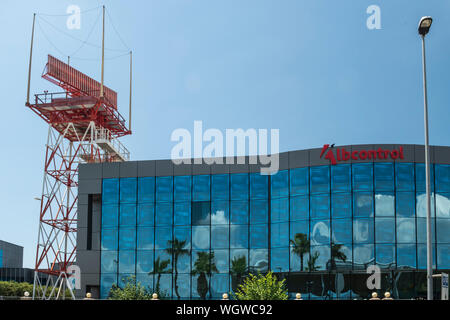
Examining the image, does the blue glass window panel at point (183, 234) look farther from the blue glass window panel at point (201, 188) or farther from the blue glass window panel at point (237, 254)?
the blue glass window panel at point (237, 254)

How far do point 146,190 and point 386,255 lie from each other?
2010 cm

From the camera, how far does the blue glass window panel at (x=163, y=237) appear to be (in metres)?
48.6

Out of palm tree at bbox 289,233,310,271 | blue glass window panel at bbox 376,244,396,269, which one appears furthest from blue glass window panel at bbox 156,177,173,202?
blue glass window panel at bbox 376,244,396,269

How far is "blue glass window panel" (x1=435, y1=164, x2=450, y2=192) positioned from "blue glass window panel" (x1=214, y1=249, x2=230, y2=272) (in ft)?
56.2

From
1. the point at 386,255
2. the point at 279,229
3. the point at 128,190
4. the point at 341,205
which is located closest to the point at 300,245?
the point at 279,229

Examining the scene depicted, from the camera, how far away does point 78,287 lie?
49.7 m

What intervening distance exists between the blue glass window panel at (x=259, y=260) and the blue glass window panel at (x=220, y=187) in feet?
16.6

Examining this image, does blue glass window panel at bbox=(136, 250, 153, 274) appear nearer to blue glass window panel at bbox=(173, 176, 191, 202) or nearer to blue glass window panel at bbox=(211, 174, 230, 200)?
blue glass window panel at bbox=(173, 176, 191, 202)

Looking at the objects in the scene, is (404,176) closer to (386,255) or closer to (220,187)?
(386,255)

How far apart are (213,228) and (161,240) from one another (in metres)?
4.48

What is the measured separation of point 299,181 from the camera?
45.8 meters

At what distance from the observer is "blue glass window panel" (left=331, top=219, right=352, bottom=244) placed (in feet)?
143
